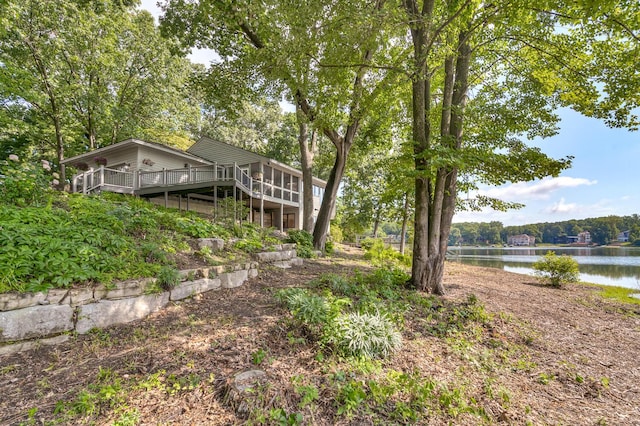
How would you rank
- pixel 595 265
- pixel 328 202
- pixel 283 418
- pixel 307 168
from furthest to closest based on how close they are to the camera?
pixel 595 265 < pixel 307 168 < pixel 328 202 < pixel 283 418

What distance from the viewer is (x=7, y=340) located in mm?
2791

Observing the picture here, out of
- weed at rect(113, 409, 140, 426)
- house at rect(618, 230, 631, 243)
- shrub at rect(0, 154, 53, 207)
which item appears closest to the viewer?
weed at rect(113, 409, 140, 426)

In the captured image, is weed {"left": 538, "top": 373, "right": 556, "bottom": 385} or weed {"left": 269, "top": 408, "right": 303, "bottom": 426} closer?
weed {"left": 269, "top": 408, "right": 303, "bottom": 426}

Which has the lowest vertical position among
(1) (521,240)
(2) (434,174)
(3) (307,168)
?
(1) (521,240)

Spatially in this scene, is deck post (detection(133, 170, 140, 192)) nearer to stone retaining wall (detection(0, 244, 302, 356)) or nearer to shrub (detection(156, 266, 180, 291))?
stone retaining wall (detection(0, 244, 302, 356))

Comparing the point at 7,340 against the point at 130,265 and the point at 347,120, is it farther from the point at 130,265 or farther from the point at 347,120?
the point at 347,120

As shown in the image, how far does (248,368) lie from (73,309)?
2.17m

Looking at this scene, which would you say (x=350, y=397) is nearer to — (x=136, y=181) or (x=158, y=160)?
(x=136, y=181)

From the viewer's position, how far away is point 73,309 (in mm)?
3176

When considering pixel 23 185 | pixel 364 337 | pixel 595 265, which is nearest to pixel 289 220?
pixel 23 185

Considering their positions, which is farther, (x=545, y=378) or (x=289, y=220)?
(x=289, y=220)

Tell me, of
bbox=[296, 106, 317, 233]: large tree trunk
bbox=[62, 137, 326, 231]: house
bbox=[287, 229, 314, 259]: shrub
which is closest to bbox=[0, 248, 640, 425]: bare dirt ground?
bbox=[287, 229, 314, 259]: shrub

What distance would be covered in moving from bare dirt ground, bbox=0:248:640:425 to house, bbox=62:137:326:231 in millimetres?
6570

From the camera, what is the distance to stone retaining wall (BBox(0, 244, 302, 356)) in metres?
2.85
